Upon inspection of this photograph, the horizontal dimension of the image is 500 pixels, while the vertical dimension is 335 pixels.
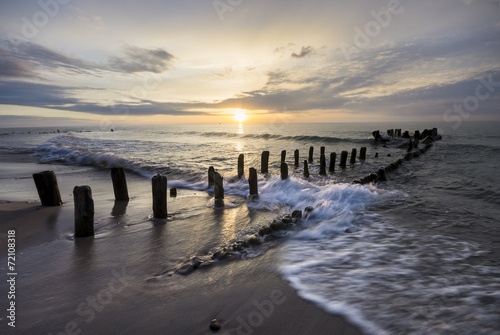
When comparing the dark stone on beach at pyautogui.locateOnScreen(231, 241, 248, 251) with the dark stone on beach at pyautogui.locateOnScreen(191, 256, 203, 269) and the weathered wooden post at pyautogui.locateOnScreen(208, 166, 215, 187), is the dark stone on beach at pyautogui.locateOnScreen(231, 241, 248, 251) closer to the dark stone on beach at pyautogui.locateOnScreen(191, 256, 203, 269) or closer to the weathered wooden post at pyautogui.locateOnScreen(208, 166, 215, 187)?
the dark stone on beach at pyautogui.locateOnScreen(191, 256, 203, 269)

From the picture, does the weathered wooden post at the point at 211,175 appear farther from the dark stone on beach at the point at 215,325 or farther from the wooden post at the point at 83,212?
the dark stone on beach at the point at 215,325

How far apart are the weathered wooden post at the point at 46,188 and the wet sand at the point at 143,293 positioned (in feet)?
7.07

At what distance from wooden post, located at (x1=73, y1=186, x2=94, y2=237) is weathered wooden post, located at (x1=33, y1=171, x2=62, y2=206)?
316 cm

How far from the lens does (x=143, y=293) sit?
3572 millimetres

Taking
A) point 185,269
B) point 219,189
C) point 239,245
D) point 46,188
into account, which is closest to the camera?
point 185,269

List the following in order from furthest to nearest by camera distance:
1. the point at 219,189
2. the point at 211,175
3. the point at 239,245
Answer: the point at 211,175
the point at 219,189
the point at 239,245

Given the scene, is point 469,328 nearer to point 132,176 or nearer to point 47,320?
point 47,320

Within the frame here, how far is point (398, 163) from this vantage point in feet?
53.9

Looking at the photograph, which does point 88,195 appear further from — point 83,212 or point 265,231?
point 265,231

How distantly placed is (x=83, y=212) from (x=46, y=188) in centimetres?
339

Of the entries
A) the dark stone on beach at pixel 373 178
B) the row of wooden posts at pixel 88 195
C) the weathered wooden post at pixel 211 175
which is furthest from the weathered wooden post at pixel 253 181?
the dark stone on beach at pixel 373 178

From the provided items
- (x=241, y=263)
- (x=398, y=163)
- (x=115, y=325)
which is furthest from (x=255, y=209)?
(x=398, y=163)

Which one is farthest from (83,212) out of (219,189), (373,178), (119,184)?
(373,178)

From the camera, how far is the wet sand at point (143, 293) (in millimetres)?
2990
